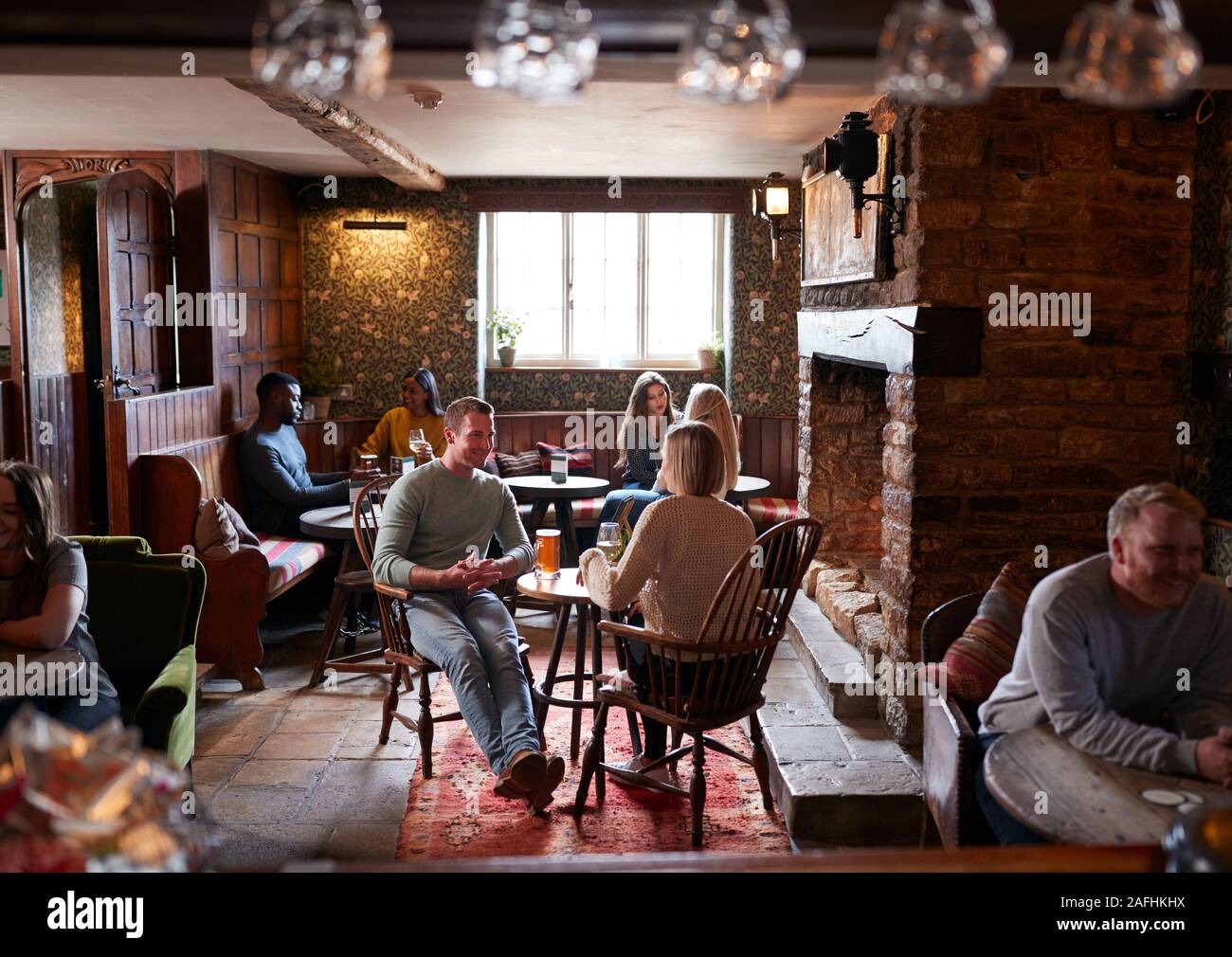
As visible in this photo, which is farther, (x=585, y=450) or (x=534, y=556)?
(x=585, y=450)

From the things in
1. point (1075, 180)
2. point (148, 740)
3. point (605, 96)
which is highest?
point (605, 96)

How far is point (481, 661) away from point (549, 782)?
0.49 meters

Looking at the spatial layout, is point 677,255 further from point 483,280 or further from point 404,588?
point 404,588

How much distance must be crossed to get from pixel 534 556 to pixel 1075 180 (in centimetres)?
240

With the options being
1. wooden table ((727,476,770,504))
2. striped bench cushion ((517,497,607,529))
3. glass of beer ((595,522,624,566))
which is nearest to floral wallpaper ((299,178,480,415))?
striped bench cushion ((517,497,607,529))

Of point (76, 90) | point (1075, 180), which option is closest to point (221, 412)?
point (76, 90)

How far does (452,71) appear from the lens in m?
2.42

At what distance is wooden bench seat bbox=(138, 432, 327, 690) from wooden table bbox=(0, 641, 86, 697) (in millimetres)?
2276

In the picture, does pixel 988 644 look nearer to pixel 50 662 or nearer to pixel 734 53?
pixel 734 53

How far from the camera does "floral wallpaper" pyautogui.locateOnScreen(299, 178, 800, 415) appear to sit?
8664mm

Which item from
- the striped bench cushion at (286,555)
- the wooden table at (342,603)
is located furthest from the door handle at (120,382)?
the wooden table at (342,603)

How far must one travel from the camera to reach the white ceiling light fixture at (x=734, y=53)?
1.18 metres

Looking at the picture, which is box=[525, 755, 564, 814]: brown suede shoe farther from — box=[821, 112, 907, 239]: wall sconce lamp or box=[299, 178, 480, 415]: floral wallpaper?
box=[299, 178, 480, 415]: floral wallpaper

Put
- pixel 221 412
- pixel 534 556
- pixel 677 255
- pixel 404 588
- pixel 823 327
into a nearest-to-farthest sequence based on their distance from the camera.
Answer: pixel 404 588 < pixel 534 556 < pixel 823 327 < pixel 221 412 < pixel 677 255
